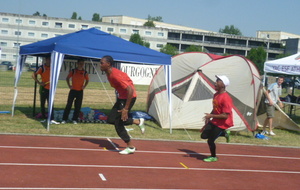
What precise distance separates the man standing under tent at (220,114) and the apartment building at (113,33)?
174ft

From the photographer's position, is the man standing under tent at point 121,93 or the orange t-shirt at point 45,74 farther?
the orange t-shirt at point 45,74

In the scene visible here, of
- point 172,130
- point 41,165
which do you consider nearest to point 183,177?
point 41,165

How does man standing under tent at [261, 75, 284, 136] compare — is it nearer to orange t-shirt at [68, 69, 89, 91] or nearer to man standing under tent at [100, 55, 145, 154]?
orange t-shirt at [68, 69, 89, 91]

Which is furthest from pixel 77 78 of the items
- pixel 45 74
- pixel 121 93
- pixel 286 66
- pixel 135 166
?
pixel 286 66

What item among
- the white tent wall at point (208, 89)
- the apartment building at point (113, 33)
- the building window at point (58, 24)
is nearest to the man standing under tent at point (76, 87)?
the white tent wall at point (208, 89)

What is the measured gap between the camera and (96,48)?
1186 cm

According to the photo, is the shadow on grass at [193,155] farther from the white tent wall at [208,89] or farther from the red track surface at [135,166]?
the white tent wall at [208,89]

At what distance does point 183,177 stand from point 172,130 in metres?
5.61

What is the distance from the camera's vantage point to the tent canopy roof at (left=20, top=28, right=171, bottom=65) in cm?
1154

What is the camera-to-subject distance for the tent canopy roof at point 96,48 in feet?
37.9

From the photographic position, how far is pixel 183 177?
7.65 m

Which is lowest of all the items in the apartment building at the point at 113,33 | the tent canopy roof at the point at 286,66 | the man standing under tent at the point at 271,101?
the man standing under tent at the point at 271,101

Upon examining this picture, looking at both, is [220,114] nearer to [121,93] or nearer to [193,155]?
[193,155]

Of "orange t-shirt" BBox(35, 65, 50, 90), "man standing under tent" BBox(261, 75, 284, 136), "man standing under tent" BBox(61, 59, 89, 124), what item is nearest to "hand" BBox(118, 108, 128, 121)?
"man standing under tent" BBox(61, 59, 89, 124)
